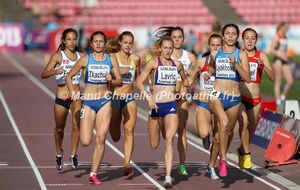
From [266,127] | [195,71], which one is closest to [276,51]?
[266,127]

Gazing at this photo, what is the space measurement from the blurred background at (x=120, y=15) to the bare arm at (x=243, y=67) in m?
44.0

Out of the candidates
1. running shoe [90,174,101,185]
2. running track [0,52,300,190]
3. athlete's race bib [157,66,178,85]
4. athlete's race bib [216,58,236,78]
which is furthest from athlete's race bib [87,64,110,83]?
athlete's race bib [216,58,236,78]

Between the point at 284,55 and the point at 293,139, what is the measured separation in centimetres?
956

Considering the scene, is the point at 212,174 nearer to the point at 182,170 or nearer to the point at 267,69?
the point at 182,170

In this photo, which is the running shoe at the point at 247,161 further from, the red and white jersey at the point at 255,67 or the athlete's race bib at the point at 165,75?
the athlete's race bib at the point at 165,75

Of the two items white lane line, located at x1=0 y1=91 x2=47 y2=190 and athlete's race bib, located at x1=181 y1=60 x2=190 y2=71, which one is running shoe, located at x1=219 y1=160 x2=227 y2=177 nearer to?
athlete's race bib, located at x1=181 y1=60 x2=190 y2=71

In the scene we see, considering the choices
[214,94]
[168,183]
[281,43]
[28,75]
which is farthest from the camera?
[28,75]

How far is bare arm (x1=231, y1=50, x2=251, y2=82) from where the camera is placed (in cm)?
1382

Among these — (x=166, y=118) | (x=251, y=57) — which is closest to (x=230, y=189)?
(x=166, y=118)

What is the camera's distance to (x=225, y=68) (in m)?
14.0

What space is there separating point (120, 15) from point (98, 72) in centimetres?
4804

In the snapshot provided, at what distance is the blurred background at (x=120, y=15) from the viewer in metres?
59.0

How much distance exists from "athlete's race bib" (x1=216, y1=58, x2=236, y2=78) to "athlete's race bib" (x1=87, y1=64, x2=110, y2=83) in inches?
59.1

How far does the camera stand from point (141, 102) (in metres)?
28.5
